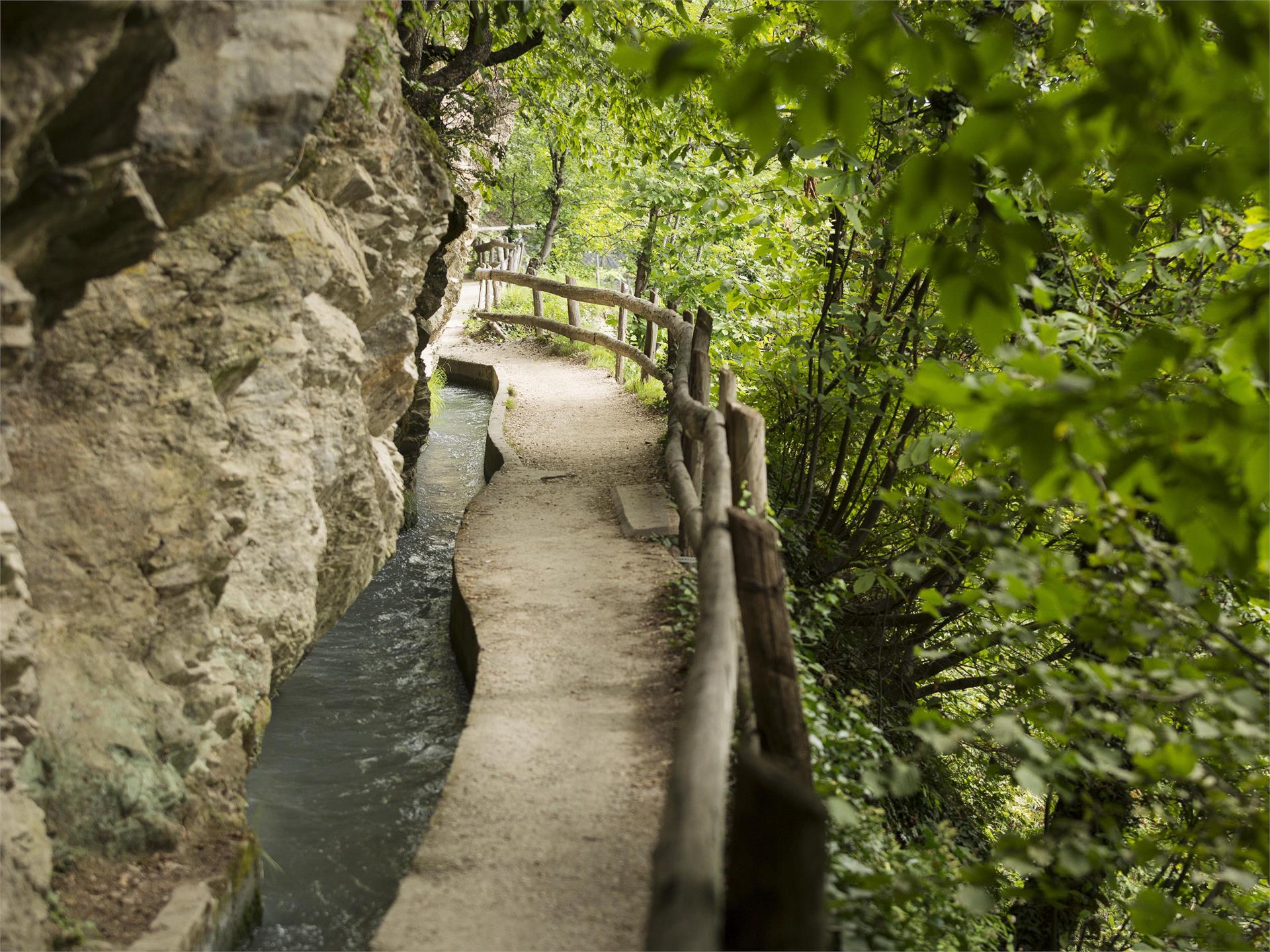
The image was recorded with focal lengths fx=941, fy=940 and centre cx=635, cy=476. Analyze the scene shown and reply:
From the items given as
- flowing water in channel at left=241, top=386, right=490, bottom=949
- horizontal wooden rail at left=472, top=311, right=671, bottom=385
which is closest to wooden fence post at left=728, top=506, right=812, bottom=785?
flowing water in channel at left=241, top=386, right=490, bottom=949

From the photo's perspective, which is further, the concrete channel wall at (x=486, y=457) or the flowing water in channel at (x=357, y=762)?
the concrete channel wall at (x=486, y=457)

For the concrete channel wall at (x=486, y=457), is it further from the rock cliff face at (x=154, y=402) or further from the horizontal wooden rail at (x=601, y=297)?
the horizontal wooden rail at (x=601, y=297)

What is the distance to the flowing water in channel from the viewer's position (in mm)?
3873

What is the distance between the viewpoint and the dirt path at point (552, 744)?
306cm

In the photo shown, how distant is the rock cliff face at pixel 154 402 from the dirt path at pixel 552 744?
101 cm

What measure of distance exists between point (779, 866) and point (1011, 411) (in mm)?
1170

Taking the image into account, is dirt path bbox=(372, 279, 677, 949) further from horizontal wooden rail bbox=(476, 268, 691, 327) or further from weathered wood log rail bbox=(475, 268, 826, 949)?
horizontal wooden rail bbox=(476, 268, 691, 327)

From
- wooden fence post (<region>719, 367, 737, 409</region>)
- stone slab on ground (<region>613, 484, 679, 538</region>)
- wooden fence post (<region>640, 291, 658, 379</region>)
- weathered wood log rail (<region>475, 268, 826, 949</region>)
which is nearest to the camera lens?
weathered wood log rail (<region>475, 268, 826, 949</region>)

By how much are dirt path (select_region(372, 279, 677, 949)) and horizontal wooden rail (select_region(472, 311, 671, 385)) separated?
1.72m

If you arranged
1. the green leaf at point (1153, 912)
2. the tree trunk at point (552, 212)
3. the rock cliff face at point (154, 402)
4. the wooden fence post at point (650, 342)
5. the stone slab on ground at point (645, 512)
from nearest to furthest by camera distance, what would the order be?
1. the rock cliff face at point (154, 402)
2. the green leaf at point (1153, 912)
3. the stone slab on ground at point (645, 512)
4. the wooden fence post at point (650, 342)
5. the tree trunk at point (552, 212)

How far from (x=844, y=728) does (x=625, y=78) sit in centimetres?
533

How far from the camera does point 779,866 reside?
2.19m

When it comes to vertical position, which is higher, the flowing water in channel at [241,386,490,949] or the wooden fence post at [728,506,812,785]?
the wooden fence post at [728,506,812,785]

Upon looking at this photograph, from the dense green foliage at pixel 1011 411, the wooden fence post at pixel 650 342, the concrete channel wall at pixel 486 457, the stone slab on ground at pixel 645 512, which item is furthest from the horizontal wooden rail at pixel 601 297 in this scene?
the stone slab on ground at pixel 645 512
